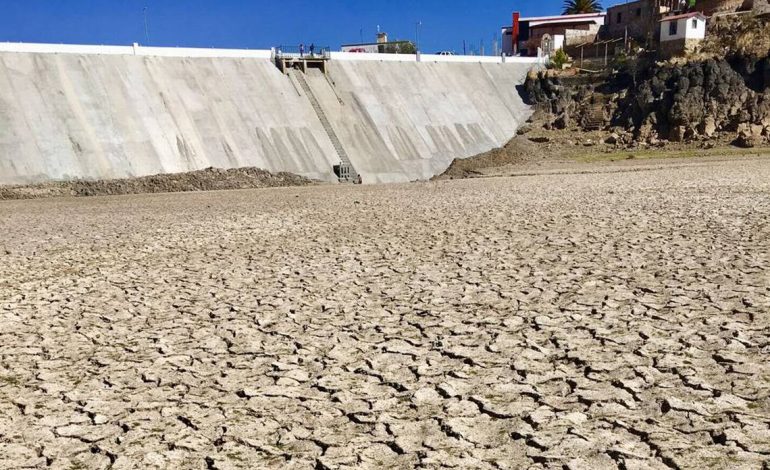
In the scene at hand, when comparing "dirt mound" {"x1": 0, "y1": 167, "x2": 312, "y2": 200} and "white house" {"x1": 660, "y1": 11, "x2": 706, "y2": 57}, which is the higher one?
"white house" {"x1": 660, "y1": 11, "x2": 706, "y2": 57}

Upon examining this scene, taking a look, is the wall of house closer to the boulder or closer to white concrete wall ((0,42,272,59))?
the boulder

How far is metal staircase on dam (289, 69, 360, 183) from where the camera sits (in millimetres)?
31141

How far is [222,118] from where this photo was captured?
3036 cm

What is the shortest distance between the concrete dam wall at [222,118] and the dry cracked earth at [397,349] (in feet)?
50.2

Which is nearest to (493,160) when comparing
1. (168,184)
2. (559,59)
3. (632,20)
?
(559,59)

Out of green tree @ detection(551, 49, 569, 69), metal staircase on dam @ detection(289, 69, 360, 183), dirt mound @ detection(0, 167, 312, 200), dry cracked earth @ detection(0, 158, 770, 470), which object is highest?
green tree @ detection(551, 49, 569, 69)

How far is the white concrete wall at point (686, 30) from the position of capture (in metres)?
41.2

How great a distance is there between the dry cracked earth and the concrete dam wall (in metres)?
15.3

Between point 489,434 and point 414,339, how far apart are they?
2018 mm

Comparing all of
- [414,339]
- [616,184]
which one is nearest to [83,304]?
[414,339]

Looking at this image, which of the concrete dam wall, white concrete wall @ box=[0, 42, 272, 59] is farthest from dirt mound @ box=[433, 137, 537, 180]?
white concrete wall @ box=[0, 42, 272, 59]

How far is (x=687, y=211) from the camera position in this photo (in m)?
13.8

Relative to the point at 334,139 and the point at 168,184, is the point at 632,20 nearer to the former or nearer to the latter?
the point at 334,139

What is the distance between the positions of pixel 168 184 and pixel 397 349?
2259 cm
